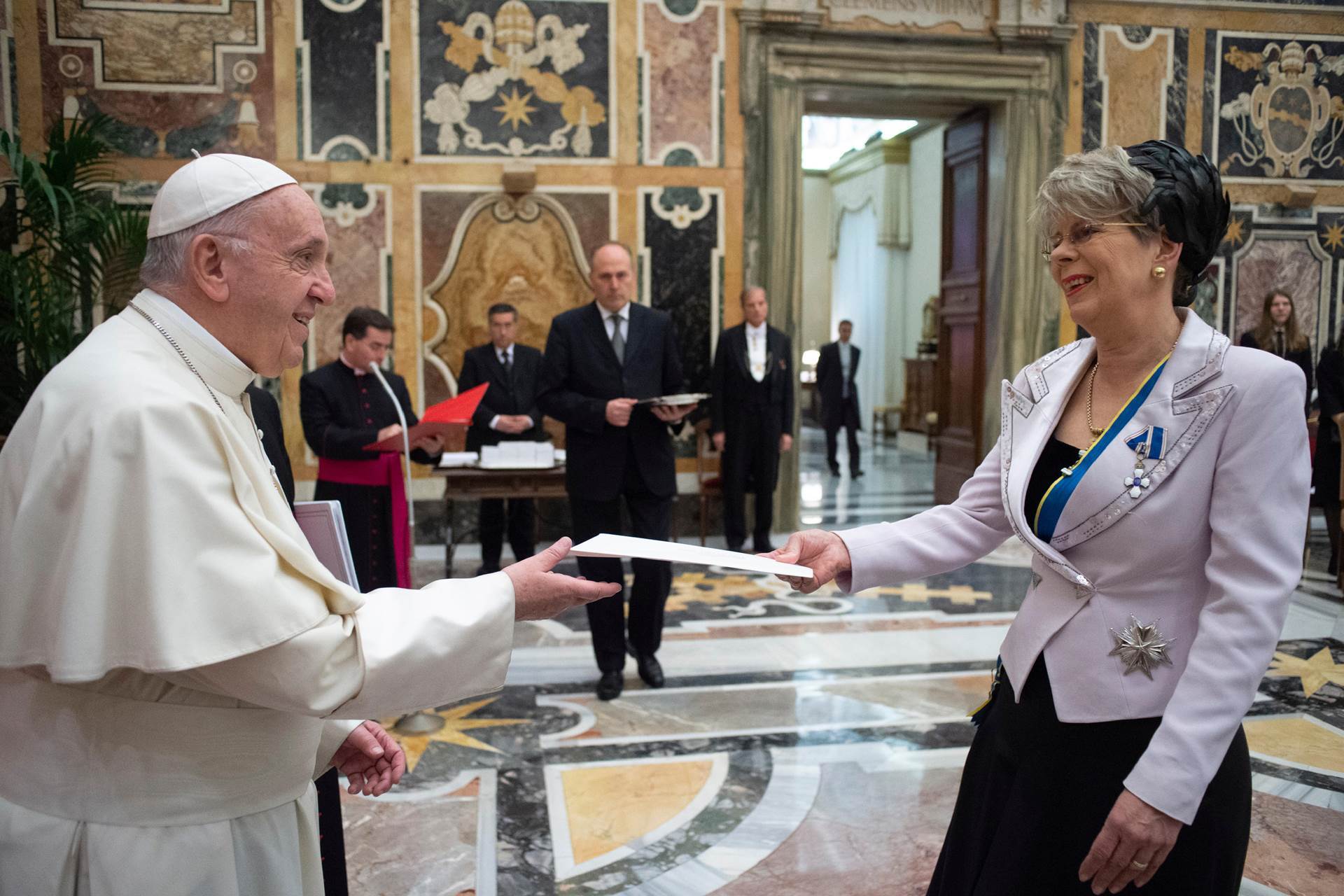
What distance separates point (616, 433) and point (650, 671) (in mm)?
1048

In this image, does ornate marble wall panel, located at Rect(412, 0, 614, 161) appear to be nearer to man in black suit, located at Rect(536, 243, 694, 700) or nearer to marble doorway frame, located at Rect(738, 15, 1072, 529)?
marble doorway frame, located at Rect(738, 15, 1072, 529)

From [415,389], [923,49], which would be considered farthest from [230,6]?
[923,49]

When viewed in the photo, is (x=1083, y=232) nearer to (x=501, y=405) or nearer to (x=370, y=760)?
(x=370, y=760)

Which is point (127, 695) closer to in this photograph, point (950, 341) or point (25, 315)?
point (25, 315)

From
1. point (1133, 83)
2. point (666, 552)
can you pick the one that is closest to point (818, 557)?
point (666, 552)

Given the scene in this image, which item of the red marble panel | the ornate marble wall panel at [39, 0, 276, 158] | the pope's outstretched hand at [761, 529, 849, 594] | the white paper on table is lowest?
the pope's outstretched hand at [761, 529, 849, 594]

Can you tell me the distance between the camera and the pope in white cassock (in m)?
1.41

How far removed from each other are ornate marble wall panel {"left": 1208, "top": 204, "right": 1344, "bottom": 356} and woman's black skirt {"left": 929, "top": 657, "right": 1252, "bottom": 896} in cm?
866

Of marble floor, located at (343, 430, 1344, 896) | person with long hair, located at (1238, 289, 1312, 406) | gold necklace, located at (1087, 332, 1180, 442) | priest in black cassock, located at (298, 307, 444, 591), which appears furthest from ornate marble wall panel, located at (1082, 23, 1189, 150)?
gold necklace, located at (1087, 332, 1180, 442)

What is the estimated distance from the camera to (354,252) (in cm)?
825

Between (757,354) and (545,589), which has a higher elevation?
(757,354)

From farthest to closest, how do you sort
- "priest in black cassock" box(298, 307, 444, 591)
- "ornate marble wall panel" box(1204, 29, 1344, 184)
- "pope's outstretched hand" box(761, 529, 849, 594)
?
"ornate marble wall panel" box(1204, 29, 1344, 184) < "priest in black cassock" box(298, 307, 444, 591) < "pope's outstretched hand" box(761, 529, 849, 594)

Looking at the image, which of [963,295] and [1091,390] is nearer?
[1091,390]

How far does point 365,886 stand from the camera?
312cm
